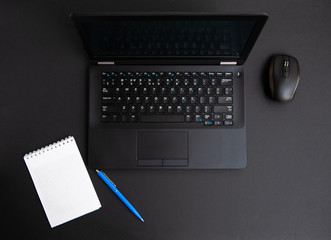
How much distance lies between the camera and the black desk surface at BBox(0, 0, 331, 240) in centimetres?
75

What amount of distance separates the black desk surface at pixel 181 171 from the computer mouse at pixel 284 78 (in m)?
0.04

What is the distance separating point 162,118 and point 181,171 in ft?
0.52

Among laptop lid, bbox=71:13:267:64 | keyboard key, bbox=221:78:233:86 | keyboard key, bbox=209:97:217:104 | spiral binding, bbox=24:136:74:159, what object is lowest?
spiral binding, bbox=24:136:74:159

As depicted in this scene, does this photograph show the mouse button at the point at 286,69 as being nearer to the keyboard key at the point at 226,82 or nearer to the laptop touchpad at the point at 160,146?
the keyboard key at the point at 226,82

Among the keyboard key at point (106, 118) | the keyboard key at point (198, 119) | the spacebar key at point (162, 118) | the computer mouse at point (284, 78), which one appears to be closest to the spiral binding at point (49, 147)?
the keyboard key at point (106, 118)

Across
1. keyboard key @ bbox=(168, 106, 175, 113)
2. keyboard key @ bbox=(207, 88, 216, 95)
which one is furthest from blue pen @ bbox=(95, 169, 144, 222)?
keyboard key @ bbox=(207, 88, 216, 95)

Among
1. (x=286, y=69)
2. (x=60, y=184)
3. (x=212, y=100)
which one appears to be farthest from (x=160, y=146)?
(x=286, y=69)

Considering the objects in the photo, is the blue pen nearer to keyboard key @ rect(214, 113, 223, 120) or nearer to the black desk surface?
the black desk surface

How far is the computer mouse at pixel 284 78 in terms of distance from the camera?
28.9 inches

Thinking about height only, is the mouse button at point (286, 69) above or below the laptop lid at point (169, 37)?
below

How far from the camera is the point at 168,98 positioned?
75 centimetres

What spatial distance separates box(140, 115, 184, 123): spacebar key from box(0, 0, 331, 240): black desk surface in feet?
0.48
